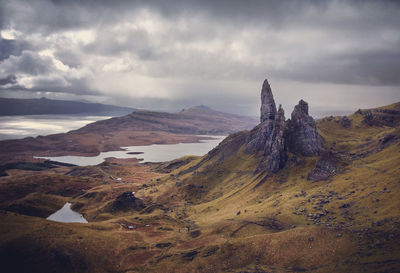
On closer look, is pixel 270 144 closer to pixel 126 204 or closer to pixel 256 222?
pixel 256 222

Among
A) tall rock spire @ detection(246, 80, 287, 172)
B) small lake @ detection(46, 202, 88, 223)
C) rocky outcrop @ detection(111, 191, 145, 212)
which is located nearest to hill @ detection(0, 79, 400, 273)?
rocky outcrop @ detection(111, 191, 145, 212)

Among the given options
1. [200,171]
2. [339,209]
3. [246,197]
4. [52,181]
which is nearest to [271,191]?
[246,197]

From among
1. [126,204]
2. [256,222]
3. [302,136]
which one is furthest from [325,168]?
[126,204]

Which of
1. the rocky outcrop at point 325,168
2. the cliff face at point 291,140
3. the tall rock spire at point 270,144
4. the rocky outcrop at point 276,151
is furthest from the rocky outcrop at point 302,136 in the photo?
the rocky outcrop at point 325,168

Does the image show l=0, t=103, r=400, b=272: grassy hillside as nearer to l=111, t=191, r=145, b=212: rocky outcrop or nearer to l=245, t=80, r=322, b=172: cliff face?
l=111, t=191, r=145, b=212: rocky outcrop

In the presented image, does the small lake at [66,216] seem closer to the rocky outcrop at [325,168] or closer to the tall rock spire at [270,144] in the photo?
the tall rock spire at [270,144]

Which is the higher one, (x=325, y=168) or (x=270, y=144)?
(x=270, y=144)

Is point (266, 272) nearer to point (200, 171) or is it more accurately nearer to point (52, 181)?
point (200, 171)
